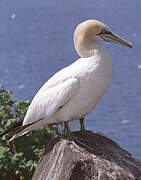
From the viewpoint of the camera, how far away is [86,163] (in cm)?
307

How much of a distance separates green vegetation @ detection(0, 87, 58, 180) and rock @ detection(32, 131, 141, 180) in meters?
0.76

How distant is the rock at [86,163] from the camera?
120 inches

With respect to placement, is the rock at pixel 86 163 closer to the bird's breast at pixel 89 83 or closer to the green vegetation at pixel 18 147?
the bird's breast at pixel 89 83

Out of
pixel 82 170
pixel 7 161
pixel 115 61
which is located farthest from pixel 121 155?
pixel 115 61

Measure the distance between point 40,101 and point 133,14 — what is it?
11.9 feet

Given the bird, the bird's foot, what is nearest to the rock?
the bird's foot

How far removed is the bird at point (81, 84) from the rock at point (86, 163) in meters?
0.16

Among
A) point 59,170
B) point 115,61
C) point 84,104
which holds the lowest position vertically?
point 59,170

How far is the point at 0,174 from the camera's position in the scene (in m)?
4.16

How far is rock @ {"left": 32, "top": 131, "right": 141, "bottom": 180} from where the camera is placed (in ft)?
10.0

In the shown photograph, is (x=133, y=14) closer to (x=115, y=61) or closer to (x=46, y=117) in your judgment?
(x=115, y=61)

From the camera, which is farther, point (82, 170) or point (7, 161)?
point (7, 161)

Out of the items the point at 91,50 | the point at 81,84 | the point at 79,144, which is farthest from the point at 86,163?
the point at 91,50

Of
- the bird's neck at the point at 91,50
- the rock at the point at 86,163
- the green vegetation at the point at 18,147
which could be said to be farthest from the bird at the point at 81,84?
the green vegetation at the point at 18,147
